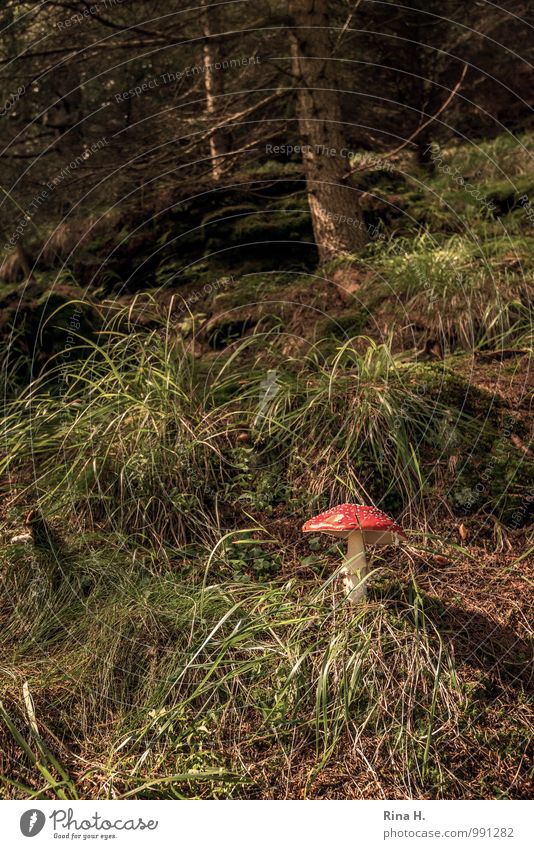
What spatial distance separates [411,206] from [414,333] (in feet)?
8.54

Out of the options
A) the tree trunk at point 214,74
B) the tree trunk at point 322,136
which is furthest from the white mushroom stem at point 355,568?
the tree trunk at point 214,74

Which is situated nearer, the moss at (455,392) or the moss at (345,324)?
the moss at (455,392)

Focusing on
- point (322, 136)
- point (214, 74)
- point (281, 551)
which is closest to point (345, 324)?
point (322, 136)

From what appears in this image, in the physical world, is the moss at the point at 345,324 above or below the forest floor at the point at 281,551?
above

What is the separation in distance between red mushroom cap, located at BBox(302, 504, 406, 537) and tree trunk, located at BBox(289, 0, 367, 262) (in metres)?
3.99

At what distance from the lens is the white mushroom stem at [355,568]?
3.62 metres

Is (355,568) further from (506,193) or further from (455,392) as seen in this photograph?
(506,193)

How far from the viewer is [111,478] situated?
471 centimetres

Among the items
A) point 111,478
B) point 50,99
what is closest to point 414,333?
point 111,478

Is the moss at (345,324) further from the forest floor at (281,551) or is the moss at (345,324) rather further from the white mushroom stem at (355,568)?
the white mushroom stem at (355,568)

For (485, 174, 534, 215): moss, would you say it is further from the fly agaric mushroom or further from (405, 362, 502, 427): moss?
the fly agaric mushroom

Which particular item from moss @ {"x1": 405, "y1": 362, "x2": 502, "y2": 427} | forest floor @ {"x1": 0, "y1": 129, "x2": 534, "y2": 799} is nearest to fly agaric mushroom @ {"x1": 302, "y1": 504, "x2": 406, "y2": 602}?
forest floor @ {"x1": 0, "y1": 129, "x2": 534, "y2": 799}

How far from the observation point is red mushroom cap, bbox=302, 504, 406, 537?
3471 millimetres

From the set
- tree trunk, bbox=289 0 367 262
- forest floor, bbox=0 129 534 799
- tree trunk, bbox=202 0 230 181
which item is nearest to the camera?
forest floor, bbox=0 129 534 799
